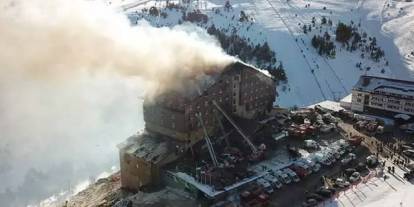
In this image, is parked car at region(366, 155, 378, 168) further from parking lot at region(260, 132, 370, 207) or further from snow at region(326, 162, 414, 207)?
snow at region(326, 162, 414, 207)

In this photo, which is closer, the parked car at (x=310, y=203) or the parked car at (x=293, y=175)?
the parked car at (x=310, y=203)

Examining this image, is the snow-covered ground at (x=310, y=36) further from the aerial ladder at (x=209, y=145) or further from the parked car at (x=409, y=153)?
the aerial ladder at (x=209, y=145)

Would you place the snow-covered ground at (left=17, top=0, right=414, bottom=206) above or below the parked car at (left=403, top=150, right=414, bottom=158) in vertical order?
above

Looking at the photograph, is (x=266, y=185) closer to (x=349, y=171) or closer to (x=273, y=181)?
(x=273, y=181)

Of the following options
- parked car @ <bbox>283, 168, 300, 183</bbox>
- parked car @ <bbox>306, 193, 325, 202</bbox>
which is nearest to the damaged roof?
parked car @ <bbox>283, 168, 300, 183</bbox>

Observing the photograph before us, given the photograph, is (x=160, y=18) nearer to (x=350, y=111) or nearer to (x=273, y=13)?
(x=273, y=13)

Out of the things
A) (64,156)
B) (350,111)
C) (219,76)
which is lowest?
(64,156)

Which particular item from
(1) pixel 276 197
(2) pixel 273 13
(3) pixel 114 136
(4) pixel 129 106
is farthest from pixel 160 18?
(1) pixel 276 197

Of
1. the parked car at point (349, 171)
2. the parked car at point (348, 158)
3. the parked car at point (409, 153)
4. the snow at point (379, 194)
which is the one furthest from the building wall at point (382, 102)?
the parked car at point (349, 171)
